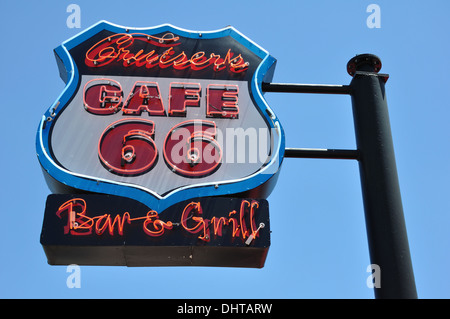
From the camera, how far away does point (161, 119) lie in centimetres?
954

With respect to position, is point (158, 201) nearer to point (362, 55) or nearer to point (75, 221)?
point (75, 221)

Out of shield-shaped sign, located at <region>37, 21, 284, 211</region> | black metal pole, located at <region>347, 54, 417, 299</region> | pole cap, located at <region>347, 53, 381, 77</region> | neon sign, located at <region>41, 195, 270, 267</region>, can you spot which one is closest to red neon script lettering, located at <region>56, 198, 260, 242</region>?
neon sign, located at <region>41, 195, 270, 267</region>

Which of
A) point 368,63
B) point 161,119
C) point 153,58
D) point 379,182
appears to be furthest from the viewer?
point 153,58

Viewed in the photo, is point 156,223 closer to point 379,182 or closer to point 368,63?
point 379,182

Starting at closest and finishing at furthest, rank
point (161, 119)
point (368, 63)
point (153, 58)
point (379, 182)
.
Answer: point (379, 182) → point (368, 63) → point (161, 119) → point (153, 58)

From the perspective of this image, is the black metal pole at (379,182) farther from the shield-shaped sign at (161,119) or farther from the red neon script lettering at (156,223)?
A: the red neon script lettering at (156,223)

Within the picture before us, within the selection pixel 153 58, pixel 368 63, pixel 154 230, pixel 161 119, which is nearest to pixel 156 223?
pixel 154 230

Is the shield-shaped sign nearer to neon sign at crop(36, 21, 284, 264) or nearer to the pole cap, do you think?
neon sign at crop(36, 21, 284, 264)

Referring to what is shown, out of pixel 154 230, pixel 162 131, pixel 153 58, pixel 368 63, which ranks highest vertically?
pixel 153 58

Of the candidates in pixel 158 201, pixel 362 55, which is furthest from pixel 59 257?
pixel 362 55

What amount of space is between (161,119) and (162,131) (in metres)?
0.24

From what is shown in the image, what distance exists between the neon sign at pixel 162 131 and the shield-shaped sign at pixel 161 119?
0.01 m
